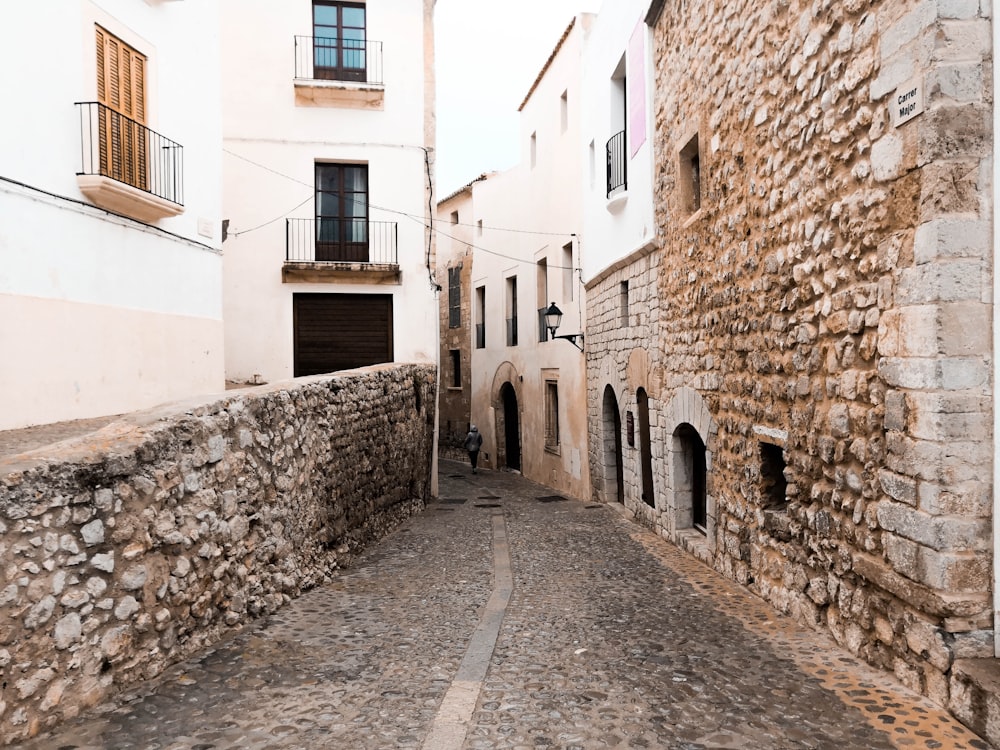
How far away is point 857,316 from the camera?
178 inches

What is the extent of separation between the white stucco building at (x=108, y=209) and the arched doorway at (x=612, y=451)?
5.61 meters

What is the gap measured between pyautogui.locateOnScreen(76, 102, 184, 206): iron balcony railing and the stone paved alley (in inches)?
180

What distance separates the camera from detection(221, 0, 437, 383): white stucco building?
13133 millimetres

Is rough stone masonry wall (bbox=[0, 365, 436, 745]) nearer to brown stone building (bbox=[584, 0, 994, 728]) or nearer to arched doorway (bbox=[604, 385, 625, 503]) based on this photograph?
brown stone building (bbox=[584, 0, 994, 728])

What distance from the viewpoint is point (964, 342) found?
12.4 feet

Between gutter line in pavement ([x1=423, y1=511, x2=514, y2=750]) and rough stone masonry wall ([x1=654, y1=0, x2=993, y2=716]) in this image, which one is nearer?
gutter line in pavement ([x1=423, y1=511, x2=514, y2=750])

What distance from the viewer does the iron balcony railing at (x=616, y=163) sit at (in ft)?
35.6

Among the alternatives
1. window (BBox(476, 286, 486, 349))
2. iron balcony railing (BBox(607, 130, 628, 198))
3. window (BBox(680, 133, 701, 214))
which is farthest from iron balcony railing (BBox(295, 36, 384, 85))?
window (BBox(476, 286, 486, 349))

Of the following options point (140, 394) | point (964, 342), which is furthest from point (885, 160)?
point (140, 394)

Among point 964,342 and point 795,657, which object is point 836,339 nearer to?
point 964,342

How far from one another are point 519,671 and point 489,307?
16.7 meters

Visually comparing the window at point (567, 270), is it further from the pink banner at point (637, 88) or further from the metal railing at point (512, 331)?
the pink banner at point (637, 88)

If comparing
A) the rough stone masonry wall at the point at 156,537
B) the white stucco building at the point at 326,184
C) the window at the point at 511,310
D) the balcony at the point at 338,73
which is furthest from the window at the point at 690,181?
the window at the point at 511,310

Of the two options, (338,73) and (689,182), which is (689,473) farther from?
(338,73)
